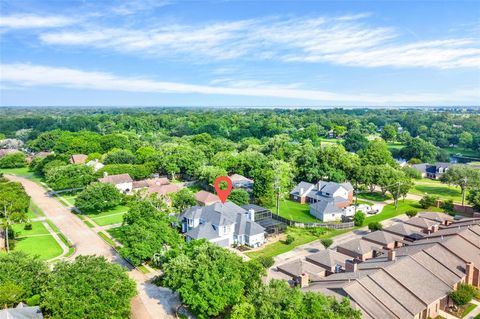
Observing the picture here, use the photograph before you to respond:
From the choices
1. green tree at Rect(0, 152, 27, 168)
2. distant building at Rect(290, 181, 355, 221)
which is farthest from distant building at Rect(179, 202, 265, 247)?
green tree at Rect(0, 152, 27, 168)

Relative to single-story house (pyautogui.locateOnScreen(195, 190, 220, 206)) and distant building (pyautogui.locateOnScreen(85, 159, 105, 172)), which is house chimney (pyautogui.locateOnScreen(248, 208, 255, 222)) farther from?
distant building (pyautogui.locateOnScreen(85, 159, 105, 172))

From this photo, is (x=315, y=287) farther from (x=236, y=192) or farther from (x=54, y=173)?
(x=54, y=173)

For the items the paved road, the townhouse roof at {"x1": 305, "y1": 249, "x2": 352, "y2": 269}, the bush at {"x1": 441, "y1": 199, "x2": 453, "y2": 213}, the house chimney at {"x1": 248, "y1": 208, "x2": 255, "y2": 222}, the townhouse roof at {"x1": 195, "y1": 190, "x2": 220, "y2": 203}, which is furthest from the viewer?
the bush at {"x1": 441, "y1": 199, "x2": 453, "y2": 213}

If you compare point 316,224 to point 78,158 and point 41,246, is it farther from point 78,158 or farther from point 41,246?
point 78,158

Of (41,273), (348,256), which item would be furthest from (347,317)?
(41,273)

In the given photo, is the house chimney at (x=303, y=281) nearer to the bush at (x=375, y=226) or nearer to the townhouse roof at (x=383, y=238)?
the townhouse roof at (x=383, y=238)
